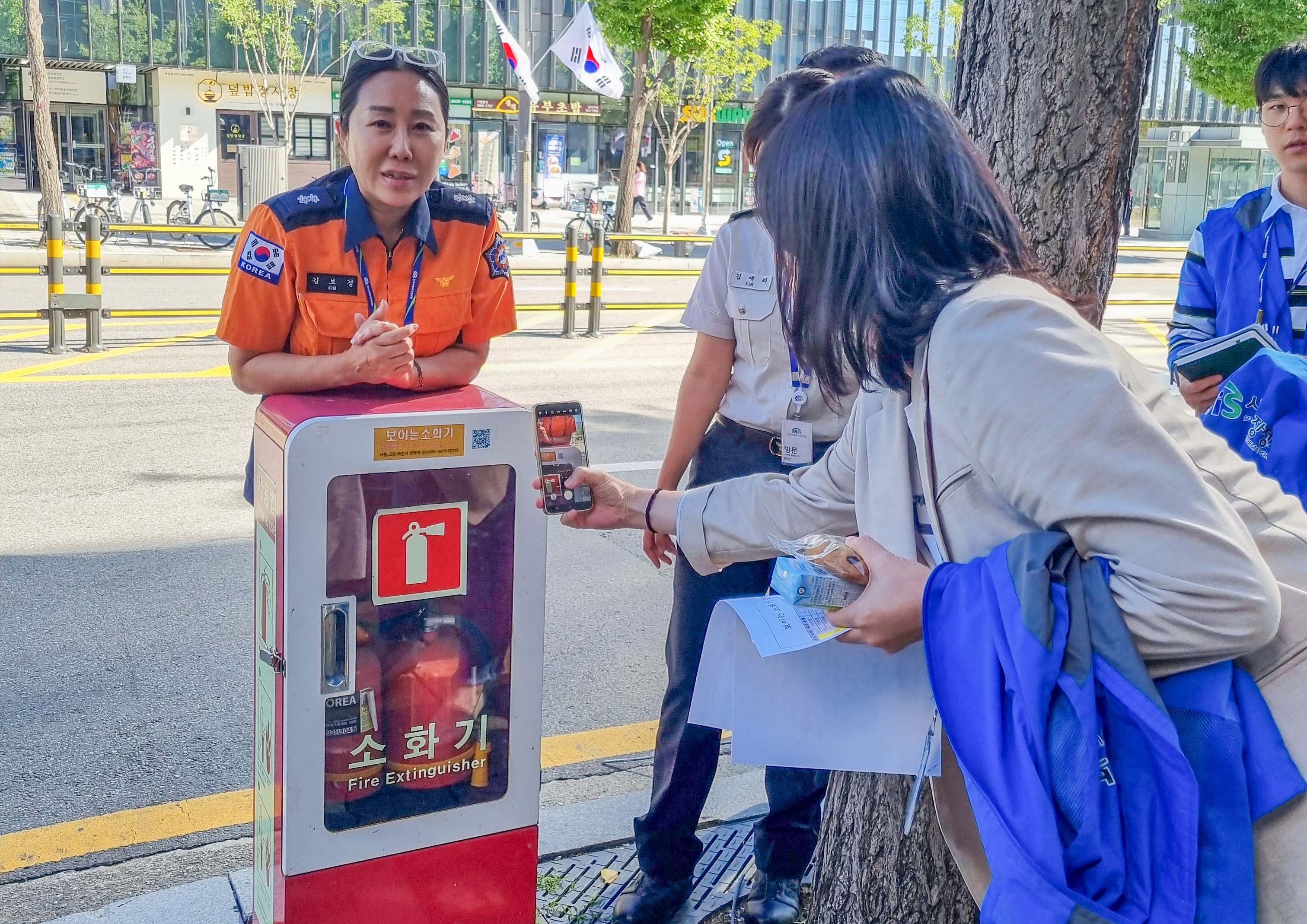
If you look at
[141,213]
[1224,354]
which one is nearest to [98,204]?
[141,213]

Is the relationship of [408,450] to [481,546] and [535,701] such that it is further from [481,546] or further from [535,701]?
[535,701]

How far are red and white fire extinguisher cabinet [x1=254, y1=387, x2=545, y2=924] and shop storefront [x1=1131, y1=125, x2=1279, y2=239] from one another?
3449cm

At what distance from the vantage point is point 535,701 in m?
2.48

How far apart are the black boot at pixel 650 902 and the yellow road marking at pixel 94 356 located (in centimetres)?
618

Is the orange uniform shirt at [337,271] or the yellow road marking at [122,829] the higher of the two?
the orange uniform shirt at [337,271]

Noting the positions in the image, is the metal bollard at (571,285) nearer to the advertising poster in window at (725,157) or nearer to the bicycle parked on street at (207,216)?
the bicycle parked on street at (207,216)

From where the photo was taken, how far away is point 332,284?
249cm

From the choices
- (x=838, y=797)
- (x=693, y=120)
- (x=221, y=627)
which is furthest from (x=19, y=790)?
(x=693, y=120)

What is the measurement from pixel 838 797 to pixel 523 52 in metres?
18.4

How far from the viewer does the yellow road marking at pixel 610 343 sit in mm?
10711

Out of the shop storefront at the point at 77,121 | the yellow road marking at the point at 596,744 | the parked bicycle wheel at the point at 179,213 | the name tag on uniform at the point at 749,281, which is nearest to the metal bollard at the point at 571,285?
the yellow road marking at the point at 596,744

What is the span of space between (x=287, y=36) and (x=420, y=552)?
3190 centimetres

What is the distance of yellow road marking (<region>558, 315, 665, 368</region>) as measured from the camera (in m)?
10.7

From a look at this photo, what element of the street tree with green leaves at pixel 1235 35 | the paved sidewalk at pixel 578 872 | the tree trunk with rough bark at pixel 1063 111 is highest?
the street tree with green leaves at pixel 1235 35
